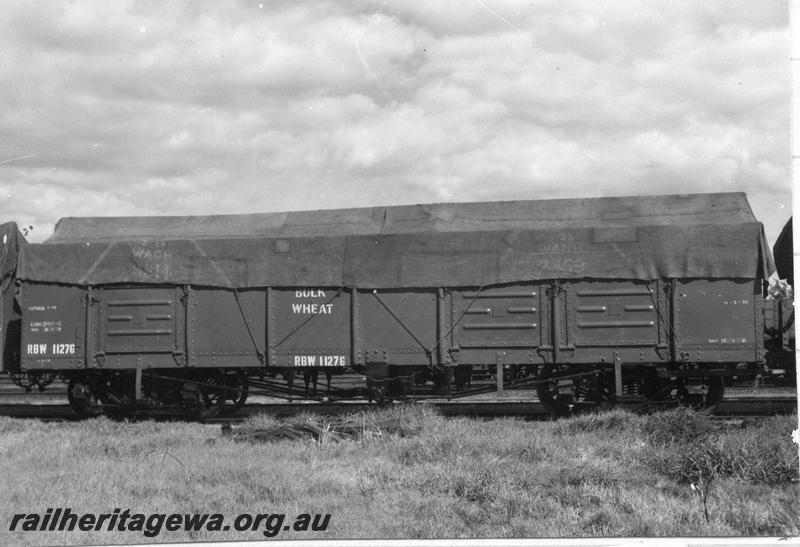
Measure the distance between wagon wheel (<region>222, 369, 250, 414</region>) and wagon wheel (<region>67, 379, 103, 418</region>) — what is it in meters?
2.12

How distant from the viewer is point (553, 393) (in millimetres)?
11625

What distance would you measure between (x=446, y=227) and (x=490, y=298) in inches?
52.7

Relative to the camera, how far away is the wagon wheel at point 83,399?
12.1 m

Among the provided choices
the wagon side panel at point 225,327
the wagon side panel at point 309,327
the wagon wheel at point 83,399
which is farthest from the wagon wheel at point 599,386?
the wagon wheel at point 83,399

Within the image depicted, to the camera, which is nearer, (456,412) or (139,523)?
(139,523)

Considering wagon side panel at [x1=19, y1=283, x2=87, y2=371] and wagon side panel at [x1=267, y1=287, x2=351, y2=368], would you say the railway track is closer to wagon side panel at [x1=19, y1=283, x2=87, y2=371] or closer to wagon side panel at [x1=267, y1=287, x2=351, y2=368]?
wagon side panel at [x1=267, y1=287, x2=351, y2=368]

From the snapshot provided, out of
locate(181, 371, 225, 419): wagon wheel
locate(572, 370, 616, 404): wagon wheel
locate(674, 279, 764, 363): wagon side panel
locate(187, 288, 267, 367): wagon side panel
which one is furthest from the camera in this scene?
locate(181, 371, 225, 419): wagon wheel

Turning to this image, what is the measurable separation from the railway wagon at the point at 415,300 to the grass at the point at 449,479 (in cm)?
166

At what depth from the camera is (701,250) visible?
1064 centimetres

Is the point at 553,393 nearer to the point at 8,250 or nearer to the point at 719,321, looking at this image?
the point at 719,321

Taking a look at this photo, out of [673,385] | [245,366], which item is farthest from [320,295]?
[673,385]

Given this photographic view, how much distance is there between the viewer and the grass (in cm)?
559

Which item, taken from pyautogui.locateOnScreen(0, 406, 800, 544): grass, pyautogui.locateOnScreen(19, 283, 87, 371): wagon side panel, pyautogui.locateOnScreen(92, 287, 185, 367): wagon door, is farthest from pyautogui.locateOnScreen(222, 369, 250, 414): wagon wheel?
pyautogui.locateOnScreen(0, 406, 800, 544): grass

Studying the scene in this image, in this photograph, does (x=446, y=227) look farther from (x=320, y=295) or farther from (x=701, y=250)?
(x=701, y=250)
